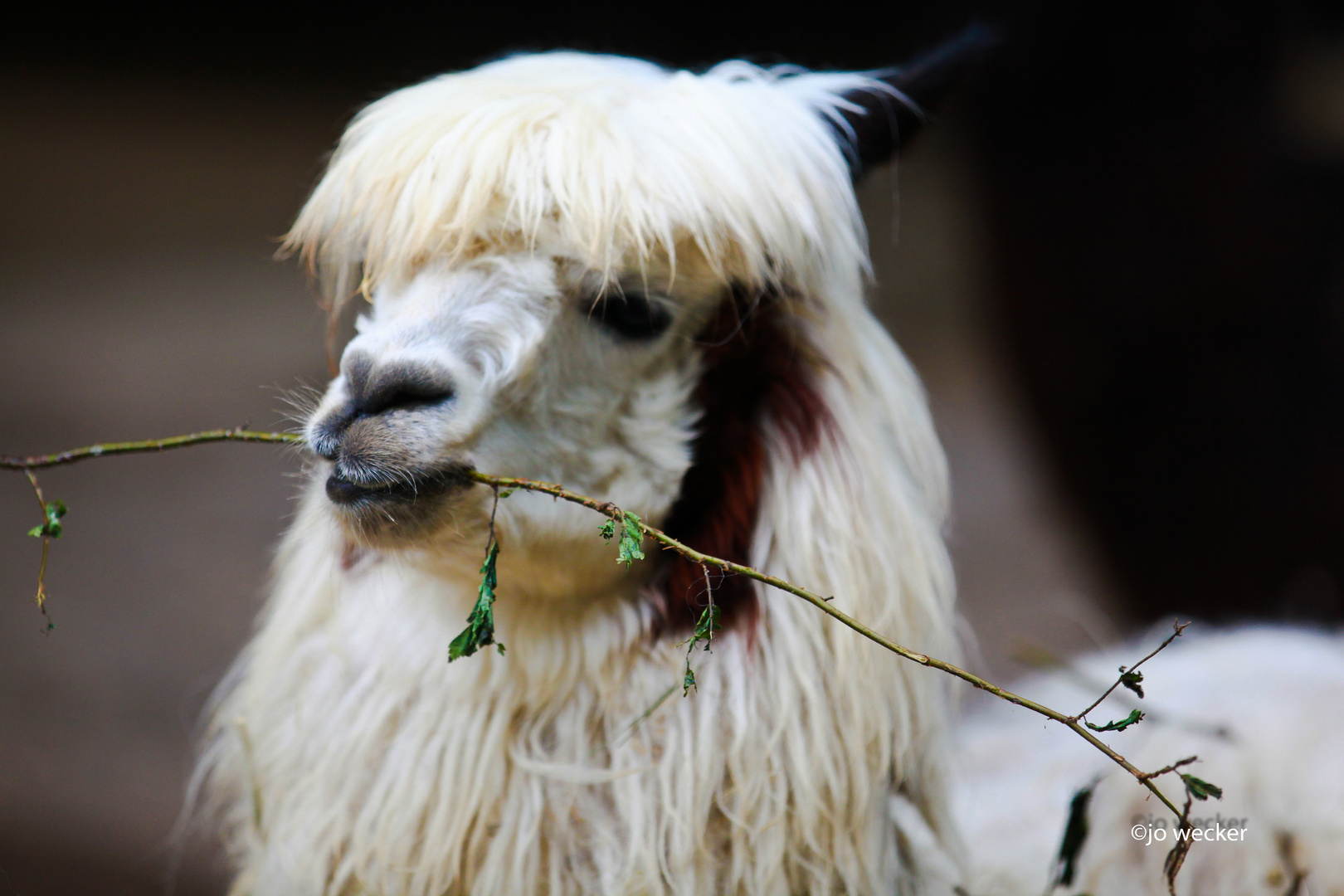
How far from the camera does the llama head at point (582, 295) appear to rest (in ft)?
2.89

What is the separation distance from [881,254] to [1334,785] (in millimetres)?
3161

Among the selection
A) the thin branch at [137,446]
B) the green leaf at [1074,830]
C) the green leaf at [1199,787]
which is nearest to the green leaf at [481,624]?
the thin branch at [137,446]

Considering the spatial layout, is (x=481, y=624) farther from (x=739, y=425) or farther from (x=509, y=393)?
(x=739, y=425)

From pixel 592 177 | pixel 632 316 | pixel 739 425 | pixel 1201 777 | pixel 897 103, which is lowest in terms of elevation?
pixel 1201 777

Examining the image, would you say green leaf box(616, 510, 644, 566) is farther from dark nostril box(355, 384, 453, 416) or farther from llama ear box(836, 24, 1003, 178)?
llama ear box(836, 24, 1003, 178)

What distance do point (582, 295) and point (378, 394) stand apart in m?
0.24

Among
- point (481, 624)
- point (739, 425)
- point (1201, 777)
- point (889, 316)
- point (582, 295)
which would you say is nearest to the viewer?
point (481, 624)

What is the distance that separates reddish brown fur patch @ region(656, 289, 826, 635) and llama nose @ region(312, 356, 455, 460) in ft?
1.03

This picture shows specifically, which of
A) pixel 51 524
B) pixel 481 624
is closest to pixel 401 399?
pixel 481 624

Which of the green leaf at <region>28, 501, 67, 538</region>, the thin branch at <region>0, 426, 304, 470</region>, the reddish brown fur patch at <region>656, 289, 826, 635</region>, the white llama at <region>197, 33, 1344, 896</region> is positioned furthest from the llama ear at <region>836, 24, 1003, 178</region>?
the green leaf at <region>28, 501, 67, 538</region>

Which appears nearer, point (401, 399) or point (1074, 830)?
point (401, 399)

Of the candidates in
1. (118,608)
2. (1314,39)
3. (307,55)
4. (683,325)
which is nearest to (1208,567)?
(1314,39)

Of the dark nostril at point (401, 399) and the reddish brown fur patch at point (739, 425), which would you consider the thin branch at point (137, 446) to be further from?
the reddish brown fur patch at point (739, 425)

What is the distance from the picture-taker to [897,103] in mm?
1162
